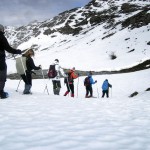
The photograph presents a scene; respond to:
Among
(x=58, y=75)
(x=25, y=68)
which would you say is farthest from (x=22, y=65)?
(x=58, y=75)

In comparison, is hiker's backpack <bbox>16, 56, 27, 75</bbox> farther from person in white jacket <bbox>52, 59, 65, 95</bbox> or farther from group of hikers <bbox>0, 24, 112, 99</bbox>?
person in white jacket <bbox>52, 59, 65, 95</bbox>

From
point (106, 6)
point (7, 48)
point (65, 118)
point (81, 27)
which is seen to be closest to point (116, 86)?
point (7, 48)

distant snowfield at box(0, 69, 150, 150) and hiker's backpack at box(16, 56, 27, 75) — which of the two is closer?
distant snowfield at box(0, 69, 150, 150)

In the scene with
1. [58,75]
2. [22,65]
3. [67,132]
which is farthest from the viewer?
[58,75]

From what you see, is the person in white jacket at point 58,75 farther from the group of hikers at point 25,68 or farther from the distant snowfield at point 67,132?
the distant snowfield at point 67,132

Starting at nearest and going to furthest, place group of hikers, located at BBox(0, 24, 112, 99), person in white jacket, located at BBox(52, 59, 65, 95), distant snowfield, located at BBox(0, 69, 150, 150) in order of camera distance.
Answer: distant snowfield, located at BBox(0, 69, 150, 150) < group of hikers, located at BBox(0, 24, 112, 99) < person in white jacket, located at BBox(52, 59, 65, 95)

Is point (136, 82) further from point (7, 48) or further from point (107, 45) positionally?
point (107, 45)

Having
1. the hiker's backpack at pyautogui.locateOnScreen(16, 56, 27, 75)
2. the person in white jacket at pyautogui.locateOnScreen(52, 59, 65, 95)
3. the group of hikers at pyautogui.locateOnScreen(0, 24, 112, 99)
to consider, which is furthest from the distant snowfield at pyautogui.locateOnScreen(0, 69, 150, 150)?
the person in white jacket at pyautogui.locateOnScreen(52, 59, 65, 95)

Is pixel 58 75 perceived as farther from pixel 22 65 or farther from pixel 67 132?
pixel 67 132

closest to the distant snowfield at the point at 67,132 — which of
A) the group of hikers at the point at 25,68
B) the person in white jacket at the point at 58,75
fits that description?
the group of hikers at the point at 25,68

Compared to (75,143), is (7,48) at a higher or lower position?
higher

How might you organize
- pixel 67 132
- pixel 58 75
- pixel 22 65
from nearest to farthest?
pixel 67 132 → pixel 22 65 → pixel 58 75

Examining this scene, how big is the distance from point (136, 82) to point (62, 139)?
2328cm

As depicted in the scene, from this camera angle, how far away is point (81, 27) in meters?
103
